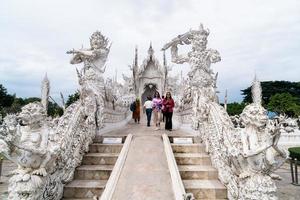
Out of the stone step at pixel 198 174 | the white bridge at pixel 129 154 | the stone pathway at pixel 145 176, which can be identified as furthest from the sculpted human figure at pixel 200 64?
the stone step at pixel 198 174

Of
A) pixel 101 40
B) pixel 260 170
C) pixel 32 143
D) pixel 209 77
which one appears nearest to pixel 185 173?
pixel 260 170

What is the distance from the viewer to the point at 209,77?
28.8 feet

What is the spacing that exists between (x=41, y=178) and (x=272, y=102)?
101 ft

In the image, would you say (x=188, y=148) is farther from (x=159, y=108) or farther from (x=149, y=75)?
(x=149, y=75)

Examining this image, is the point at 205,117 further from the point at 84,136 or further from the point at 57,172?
the point at 57,172

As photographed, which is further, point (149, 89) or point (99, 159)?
point (149, 89)

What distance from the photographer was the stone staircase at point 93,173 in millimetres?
5141

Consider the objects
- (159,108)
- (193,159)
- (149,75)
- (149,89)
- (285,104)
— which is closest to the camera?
(193,159)

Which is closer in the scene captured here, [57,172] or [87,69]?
[57,172]

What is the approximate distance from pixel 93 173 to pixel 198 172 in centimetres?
201

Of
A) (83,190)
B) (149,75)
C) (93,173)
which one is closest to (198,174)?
(93,173)

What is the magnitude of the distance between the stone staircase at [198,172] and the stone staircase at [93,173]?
139 cm

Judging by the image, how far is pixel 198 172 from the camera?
5594 mm

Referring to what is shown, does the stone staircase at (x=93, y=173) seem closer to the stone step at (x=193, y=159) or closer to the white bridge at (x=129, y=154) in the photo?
the white bridge at (x=129, y=154)
